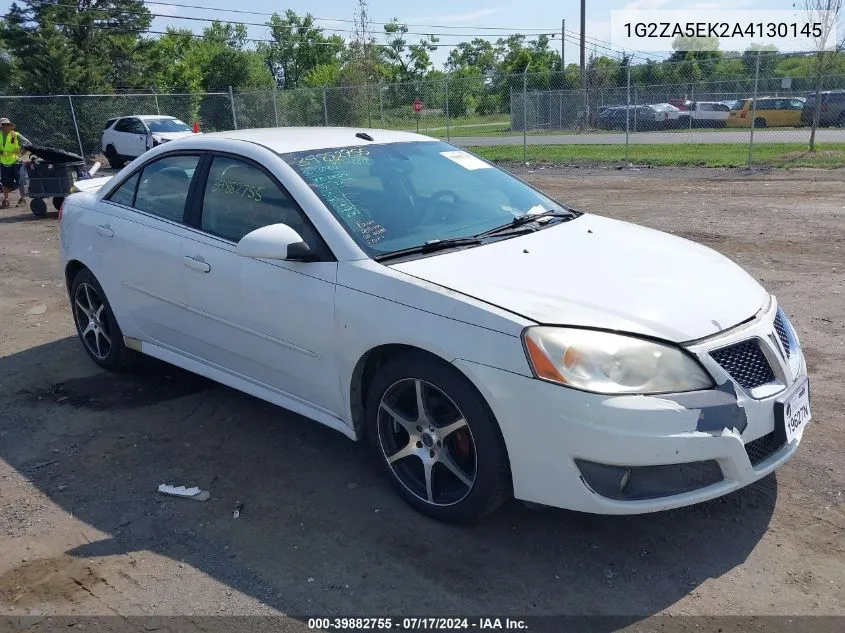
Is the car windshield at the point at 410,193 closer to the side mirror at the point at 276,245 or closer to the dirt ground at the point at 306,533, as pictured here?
the side mirror at the point at 276,245

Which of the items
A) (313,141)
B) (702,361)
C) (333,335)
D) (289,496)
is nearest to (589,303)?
(702,361)

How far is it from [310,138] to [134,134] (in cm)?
2046

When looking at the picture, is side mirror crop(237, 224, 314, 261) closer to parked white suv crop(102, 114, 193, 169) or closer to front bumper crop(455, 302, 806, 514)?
front bumper crop(455, 302, 806, 514)

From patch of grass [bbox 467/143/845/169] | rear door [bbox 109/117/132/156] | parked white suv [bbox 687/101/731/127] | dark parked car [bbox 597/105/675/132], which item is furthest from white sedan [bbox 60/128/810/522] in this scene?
dark parked car [bbox 597/105/675/132]

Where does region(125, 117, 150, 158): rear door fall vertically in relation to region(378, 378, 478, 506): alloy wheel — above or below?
above

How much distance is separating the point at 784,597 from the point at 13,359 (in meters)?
5.51

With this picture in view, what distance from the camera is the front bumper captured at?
2889 mm

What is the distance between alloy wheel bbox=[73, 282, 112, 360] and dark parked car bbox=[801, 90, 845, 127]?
2159cm

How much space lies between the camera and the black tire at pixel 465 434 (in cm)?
315

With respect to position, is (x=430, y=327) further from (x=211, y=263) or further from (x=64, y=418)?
(x=64, y=418)

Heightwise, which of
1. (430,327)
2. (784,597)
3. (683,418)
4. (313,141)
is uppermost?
(313,141)

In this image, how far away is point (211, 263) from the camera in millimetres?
4277

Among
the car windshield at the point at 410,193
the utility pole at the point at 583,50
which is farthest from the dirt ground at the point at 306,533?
the utility pole at the point at 583,50

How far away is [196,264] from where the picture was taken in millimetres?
4371
